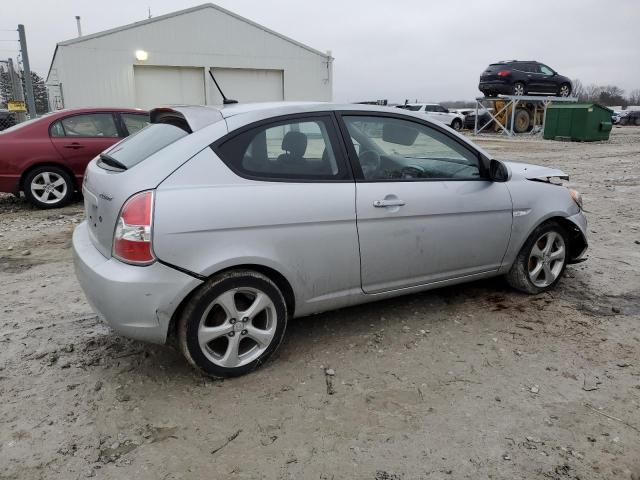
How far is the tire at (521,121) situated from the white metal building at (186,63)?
11801mm

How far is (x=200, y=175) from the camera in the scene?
2.80 metres

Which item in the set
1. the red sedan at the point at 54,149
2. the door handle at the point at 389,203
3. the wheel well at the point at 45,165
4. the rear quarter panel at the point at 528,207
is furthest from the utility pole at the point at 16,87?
the rear quarter panel at the point at 528,207

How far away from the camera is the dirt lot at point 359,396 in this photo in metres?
2.36

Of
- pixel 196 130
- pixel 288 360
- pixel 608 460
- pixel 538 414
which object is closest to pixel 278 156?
pixel 196 130

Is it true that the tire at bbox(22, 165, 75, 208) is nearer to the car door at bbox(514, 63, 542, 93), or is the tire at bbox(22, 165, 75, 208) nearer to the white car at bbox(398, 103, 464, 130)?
the car door at bbox(514, 63, 542, 93)

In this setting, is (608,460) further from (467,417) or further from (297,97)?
(297,97)

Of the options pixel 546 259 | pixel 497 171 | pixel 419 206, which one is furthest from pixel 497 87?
pixel 419 206

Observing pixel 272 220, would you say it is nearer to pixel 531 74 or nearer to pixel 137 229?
pixel 137 229

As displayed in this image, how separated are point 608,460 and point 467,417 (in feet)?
2.12

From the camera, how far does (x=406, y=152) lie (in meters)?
3.65

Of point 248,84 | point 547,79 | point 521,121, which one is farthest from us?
point 521,121

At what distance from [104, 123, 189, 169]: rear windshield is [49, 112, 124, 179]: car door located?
4.71m

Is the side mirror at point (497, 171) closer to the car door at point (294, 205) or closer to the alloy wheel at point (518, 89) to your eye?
the car door at point (294, 205)

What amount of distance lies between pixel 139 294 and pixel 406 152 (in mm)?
2038
